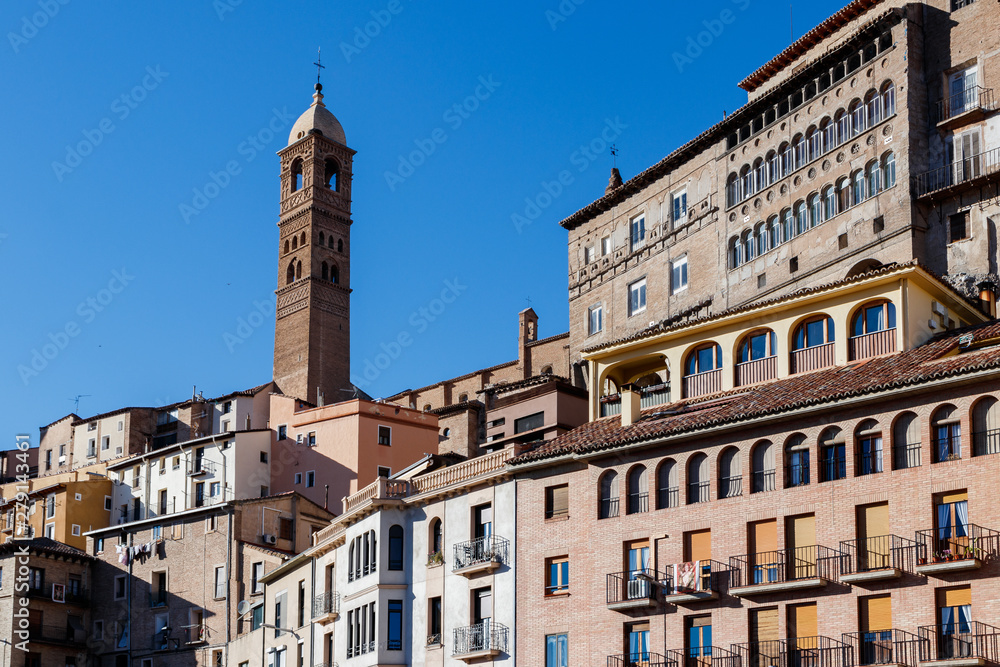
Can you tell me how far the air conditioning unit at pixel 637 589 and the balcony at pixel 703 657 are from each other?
173 cm

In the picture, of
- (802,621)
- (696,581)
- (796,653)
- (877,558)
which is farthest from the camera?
(696,581)

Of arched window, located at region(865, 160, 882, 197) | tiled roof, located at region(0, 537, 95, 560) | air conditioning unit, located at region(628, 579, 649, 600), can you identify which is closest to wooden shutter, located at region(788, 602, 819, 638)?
air conditioning unit, located at region(628, 579, 649, 600)

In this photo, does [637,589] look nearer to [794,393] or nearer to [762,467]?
[762,467]

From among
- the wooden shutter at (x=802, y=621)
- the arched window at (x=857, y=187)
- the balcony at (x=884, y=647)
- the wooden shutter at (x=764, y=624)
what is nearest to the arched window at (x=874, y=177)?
the arched window at (x=857, y=187)

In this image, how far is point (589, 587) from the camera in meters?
42.4

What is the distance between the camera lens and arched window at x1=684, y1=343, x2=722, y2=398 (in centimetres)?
4800

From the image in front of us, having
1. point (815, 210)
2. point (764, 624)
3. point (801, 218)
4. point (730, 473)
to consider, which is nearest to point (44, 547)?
point (801, 218)

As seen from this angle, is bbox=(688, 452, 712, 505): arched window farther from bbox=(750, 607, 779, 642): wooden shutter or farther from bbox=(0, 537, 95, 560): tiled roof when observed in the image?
bbox=(0, 537, 95, 560): tiled roof

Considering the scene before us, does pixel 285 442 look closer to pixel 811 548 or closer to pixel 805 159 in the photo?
pixel 805 159

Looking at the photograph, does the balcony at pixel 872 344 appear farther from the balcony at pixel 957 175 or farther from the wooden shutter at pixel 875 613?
the balcony at pixel 957 175

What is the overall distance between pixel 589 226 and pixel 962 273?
83.0 ft

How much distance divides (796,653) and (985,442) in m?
7.08

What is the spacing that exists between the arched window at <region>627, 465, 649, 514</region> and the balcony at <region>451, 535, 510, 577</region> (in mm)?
4721

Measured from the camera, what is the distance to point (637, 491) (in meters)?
42.4
